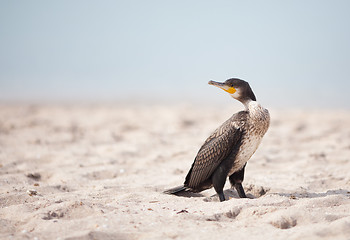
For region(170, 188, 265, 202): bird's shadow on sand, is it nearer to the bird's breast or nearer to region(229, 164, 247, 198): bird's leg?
region(229, 164, 247, 198): bird's leg

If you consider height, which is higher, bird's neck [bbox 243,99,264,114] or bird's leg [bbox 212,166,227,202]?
bird's neck [bbox 243,99,264,114]

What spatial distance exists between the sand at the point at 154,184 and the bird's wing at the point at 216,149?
0.35 metres

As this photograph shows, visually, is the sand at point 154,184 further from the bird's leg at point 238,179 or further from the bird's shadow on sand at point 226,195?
the bird's leg at point 238,179

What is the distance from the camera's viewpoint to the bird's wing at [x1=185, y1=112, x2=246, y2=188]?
4965 mm

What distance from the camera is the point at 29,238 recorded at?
3436mm

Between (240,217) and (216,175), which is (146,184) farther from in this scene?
(240,217)

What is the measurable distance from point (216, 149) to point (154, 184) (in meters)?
1.60

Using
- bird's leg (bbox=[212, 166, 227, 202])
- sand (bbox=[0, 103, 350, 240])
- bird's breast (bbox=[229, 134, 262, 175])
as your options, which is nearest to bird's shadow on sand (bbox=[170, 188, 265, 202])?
sand (bbox=[0, 103, 350, 240])

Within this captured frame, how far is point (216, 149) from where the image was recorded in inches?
199

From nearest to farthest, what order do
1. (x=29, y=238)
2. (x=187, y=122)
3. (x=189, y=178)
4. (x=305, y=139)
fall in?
(x=29, y=238) < (x=189, y=178) < (x=305, y=139) < (x=187, y=122)

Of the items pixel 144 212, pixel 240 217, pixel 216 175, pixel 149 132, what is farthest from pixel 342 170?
pixel 149 132

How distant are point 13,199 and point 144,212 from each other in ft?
5.60

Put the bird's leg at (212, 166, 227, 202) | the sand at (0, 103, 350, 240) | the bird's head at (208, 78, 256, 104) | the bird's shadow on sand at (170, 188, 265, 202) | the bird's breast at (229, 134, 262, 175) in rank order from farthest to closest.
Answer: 1. the bird's shadow on sand at (170, 188, 265, 202)
2. the bird's head at (208, 78, 256, 104)
3. the bird's leg at (212, 166, 227, 202)
4. the bird's breast at (229, 134, 262, 175)
5. the sand at (0, 103, 350, 240)

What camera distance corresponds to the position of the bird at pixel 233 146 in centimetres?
495
